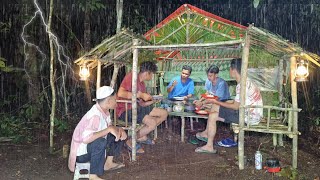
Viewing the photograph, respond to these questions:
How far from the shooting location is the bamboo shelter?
5.31m

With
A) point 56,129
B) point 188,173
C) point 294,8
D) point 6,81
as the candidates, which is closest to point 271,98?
point 188,173

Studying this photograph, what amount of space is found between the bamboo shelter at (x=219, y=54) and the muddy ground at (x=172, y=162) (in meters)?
0.34

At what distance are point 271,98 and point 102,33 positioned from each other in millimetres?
6268

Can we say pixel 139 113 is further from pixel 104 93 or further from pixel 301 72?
pixel 301 72

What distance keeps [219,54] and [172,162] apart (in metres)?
3.95

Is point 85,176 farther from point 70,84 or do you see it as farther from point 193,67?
point 70,84

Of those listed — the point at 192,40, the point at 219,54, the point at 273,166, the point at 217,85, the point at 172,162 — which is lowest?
the point at 172,162

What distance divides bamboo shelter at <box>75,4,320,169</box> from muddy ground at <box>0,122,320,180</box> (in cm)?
34

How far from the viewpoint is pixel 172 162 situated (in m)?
5.86

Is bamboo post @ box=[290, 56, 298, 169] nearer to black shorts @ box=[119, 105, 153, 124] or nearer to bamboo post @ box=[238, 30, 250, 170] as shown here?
bamboo post @ box=[238, 30, 250, 170]

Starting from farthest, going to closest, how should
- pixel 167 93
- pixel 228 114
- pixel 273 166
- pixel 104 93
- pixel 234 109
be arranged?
pixel 167 93
pixel 228 114
pixel 234 109
pixel 273 166
pixel 104 93

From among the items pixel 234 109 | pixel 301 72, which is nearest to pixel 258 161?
pixel 234 109

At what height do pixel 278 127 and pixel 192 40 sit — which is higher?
pixel 192 40

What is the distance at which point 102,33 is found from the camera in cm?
1125
